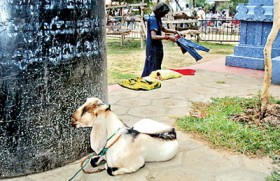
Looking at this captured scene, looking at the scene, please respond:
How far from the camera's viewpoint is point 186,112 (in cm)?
494

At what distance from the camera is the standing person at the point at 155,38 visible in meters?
6.86

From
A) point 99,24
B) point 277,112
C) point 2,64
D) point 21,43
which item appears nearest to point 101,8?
point 99,24

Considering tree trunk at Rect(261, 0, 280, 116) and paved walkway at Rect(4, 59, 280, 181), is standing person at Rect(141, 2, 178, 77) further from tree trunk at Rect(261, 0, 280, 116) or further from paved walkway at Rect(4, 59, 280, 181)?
tree trunk at Rect(261, 0, 280, 116)

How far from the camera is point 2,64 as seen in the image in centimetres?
284

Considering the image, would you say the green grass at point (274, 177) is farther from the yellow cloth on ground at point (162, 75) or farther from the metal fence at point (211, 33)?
the metal fence at point (211, 33)

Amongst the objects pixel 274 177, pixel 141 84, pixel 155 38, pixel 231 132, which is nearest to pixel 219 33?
pixel 155 38

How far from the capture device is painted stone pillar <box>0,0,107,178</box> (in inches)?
112

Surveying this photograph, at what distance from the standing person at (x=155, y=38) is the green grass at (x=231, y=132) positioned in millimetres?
2614

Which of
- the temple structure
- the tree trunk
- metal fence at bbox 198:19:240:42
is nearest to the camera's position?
the tree trunk

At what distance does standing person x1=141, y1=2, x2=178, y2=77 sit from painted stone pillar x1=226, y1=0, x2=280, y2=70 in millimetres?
2317

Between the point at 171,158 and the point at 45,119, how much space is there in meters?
1.35

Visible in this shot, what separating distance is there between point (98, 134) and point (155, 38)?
14.6ft

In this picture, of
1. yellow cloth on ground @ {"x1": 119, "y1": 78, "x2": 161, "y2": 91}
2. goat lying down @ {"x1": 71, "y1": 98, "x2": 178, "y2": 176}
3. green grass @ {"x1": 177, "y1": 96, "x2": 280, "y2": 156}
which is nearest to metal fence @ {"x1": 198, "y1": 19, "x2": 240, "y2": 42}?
yellow cloth on ground @ {"x1": 119, "y1": 78, "x2": 161, "y2": 91}

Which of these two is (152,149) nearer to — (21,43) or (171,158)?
(171,158)
